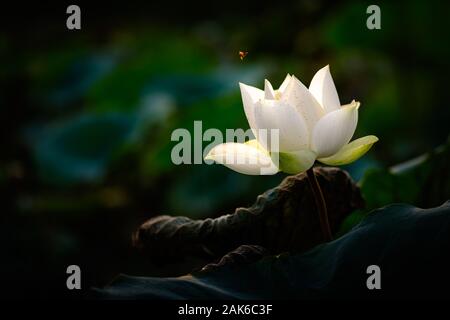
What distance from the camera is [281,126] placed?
2.53ft

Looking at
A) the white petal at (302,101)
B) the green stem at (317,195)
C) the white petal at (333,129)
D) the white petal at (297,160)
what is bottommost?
the green stem at (317,195)

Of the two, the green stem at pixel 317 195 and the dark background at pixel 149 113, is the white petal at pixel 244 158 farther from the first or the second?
the dark background at pixel 149 113

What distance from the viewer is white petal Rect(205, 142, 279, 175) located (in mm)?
792

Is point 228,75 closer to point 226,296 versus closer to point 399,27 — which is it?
point 399,27

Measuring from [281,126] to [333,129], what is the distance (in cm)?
6

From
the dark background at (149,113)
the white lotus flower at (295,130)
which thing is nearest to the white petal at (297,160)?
the white lotus flower at (295,130)

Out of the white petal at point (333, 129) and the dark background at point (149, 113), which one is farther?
the dark background at point (149, 113)

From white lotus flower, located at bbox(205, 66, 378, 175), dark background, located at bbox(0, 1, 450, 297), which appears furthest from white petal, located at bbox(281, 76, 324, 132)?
dark background, located at bbox(0, 1, 450, 297)

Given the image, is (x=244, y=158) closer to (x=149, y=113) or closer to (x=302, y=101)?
(x=302, y=101)

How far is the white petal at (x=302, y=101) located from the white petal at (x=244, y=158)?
0.06 m

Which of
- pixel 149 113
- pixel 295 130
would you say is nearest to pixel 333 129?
pixel 295 130

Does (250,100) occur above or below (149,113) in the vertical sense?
below

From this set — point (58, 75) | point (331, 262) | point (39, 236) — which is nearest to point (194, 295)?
point (331, 262)

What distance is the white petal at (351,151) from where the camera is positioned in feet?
2.66
